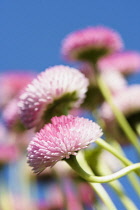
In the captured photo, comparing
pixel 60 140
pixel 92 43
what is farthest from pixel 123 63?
pixel 60 140

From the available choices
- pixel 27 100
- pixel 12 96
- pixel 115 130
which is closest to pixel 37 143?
pixel 27 100

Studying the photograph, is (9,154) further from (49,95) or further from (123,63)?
(49,95)

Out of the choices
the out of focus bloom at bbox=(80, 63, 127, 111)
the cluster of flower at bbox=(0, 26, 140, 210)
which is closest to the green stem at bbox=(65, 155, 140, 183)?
the cluster of flower at bbox=(0, 26, 140, 210)

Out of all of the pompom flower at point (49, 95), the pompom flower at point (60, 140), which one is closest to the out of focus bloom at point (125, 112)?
the pompom flower at point (49, 95)

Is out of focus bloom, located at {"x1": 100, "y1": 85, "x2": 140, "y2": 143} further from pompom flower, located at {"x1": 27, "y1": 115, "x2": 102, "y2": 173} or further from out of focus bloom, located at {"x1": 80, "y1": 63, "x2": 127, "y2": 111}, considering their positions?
pompom flower, located at {"x1": 27, "y1": 115, "x2": 102, "y2": 173}

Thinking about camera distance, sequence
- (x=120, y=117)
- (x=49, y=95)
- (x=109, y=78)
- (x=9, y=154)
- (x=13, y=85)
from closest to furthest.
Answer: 1. (x=49, y=95)
2. (x=120, y=117)
3. (x=109, y=78)
4. (x=9, y=154)
5. (x=13, y=85)

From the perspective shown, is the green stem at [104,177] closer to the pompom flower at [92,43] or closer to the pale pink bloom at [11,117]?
the pale pink bloom at [11,117]

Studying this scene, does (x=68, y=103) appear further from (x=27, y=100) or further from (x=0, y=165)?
(x=0, y=165)
